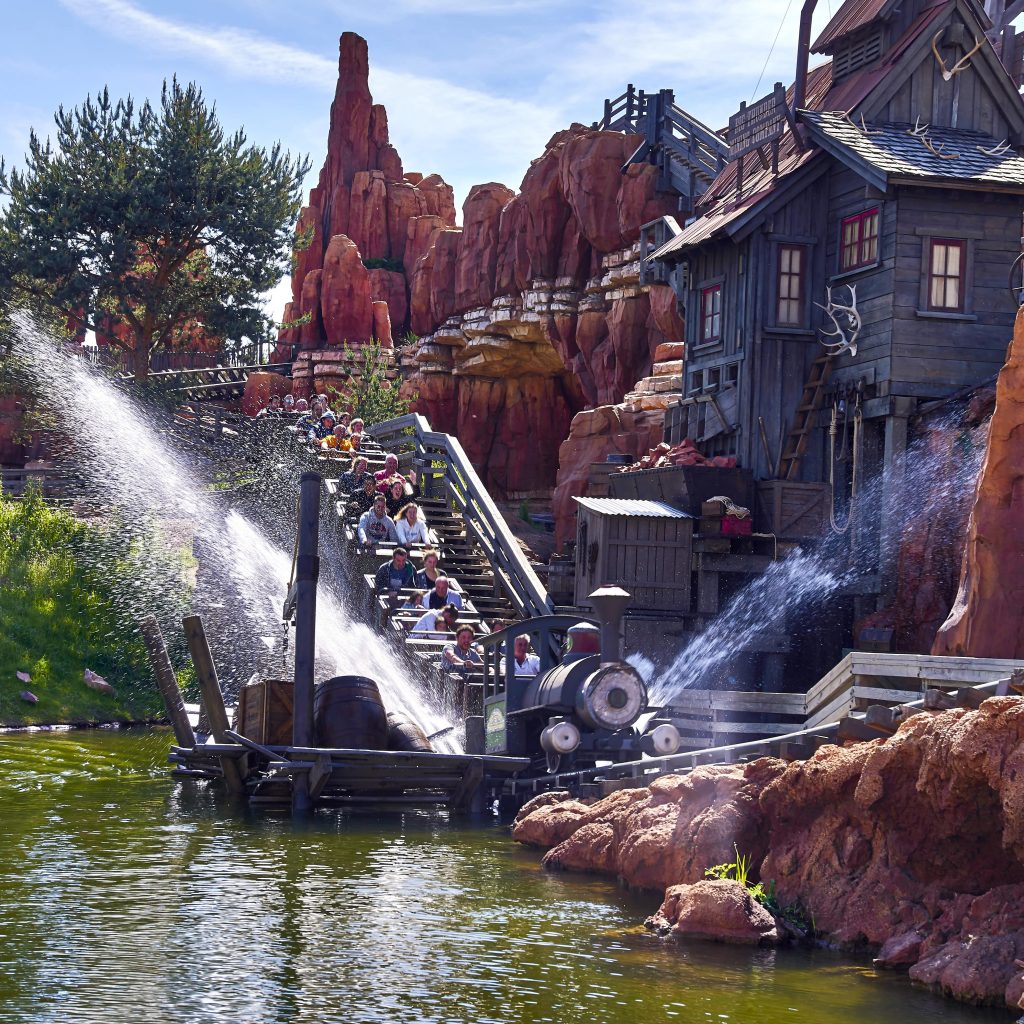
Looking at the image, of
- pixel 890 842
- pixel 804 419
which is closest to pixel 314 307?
pixel 804 419

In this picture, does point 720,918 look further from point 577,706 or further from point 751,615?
point 751,615

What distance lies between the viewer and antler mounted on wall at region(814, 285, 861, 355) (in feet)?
81.6

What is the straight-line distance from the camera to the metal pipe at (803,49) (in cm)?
2639

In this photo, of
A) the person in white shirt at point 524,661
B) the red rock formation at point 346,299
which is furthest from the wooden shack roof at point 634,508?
the red rock formation at point 346,299

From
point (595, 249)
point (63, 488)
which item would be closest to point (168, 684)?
point (63, 488)

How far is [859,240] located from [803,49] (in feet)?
12.0

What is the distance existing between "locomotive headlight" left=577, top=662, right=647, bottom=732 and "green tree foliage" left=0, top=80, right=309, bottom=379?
31.4m

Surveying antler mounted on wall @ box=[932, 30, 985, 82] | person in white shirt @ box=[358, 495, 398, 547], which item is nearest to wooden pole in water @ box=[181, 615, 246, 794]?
person in white shirt @ box=[358, 495, 398, 547]

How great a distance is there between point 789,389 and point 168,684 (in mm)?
11283

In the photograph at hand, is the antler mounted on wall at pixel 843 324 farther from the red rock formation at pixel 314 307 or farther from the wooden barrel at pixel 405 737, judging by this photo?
the red rock formation at pixel 314 307

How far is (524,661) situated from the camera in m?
18.8

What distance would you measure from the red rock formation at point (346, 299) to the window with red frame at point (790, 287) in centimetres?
4182

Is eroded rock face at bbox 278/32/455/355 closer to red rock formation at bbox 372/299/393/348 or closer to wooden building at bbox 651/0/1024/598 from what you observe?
red rock formation at bbox 372/299/393/348

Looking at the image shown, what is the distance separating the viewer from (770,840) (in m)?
12.2
